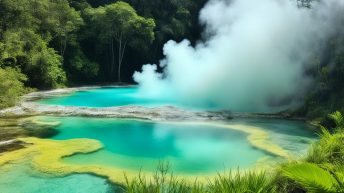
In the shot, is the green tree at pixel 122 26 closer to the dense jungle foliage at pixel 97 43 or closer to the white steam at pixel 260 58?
the dense jungle foliage at pixel 97 43

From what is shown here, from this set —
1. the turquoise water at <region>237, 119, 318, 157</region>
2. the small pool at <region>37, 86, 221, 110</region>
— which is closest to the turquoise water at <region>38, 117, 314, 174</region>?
the turquoise water at <region>237, 119, 318, 157</region>

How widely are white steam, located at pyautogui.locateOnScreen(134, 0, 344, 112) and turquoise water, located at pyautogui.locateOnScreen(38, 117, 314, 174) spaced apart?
3565mm

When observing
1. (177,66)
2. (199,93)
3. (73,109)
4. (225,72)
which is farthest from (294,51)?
(73,109)

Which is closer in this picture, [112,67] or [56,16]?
[56,16]

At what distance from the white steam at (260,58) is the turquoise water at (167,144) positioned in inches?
140

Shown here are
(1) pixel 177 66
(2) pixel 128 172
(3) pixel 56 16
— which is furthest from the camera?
(3) pixel 56 16

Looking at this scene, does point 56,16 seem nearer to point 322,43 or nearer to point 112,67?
point 112,67

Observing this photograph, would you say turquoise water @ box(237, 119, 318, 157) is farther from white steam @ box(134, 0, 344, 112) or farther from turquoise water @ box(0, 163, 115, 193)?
turquoise water @ box(0, 163, 115, 193)

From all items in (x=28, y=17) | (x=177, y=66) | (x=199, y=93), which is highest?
(x=28, y=17)

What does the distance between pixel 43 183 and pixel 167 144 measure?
510 cm

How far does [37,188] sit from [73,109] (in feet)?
33.5

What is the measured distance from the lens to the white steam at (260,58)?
63.6ft

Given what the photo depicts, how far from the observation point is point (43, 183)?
848 cm

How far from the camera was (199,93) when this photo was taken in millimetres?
21891
